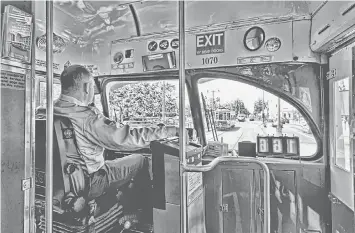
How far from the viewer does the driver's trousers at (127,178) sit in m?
1.80

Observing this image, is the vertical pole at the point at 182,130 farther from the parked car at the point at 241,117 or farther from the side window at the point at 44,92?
the side window at the point at 44,92

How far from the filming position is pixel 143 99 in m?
1.77

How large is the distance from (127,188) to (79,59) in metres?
0.93

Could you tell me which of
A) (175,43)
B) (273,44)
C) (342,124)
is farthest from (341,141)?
(175,43)

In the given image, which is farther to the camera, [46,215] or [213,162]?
[46,215]

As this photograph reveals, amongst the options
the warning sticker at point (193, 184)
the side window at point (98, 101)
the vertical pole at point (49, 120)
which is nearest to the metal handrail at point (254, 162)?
the warning sticker at point (193, 184)

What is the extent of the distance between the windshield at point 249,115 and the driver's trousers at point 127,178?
0.49 m

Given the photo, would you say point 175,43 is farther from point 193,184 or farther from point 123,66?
point 193,184

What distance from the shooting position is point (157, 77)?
180cm

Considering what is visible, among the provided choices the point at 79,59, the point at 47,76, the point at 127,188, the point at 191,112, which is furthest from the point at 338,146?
the point at 47,76

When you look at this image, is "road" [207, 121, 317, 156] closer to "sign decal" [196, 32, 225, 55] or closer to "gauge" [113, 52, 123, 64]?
"sign decal" [196, 32, 225, 55]

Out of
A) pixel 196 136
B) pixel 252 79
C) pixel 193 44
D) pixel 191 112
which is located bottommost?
pixel 196 136

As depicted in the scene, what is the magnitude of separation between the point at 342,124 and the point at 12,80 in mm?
2083

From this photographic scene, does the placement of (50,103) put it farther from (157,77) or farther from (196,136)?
(196,136)
